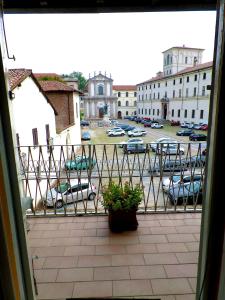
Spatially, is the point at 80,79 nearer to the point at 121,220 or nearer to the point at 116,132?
the point at 116,132

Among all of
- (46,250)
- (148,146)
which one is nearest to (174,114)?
(148,146)

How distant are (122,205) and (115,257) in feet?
1.80

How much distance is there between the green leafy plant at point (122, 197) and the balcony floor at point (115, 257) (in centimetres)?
31

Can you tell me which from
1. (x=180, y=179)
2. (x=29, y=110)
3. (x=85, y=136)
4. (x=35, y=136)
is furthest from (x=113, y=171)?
(x=85, y=136)

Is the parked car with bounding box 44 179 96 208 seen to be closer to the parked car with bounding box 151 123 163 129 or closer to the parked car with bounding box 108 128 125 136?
the parked car with bounding box 108 128 125 136

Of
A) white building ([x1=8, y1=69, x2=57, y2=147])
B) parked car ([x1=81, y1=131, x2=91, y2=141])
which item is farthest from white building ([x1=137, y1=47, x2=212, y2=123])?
white building ([x1=8, y1=69, x2=57, y2=147])

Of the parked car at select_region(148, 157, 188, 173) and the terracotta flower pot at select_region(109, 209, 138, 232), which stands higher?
the parked car at select_region(148, 157, 188, 173)

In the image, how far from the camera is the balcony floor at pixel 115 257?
1.70m

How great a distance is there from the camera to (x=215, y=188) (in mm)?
832

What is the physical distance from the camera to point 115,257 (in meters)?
2.05

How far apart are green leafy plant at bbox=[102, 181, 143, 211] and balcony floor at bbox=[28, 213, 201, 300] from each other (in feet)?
1.01

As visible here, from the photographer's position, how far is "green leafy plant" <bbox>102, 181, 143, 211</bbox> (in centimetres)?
240

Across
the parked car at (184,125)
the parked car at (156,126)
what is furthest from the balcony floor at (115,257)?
the parked car at (156,126)

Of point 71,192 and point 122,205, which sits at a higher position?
point 122,205
